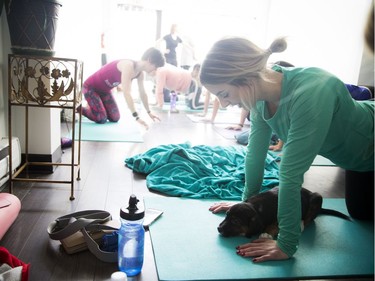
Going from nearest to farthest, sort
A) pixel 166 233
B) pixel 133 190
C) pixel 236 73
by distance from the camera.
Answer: pixel 236 73 → pixel 166 233 → pixel 133 190

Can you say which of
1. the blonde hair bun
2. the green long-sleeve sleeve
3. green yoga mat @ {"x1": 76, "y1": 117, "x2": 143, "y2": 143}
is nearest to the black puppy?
the green long-sleeve sleeve

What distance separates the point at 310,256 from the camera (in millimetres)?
1373

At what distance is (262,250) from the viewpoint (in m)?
1.32

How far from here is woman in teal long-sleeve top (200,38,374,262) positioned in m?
1.13

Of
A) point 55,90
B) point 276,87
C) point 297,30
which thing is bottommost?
point 55,90

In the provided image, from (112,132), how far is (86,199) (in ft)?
5.66

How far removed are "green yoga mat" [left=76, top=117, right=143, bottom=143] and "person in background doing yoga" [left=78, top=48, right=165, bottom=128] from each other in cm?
12

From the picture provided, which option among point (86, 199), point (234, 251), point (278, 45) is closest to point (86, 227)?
point (86, 199)

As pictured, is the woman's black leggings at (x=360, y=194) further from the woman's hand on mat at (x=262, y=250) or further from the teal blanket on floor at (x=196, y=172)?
the woman's hand on mat at (x=262, y=250)

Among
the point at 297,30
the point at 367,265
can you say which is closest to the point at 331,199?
the point at 367,265

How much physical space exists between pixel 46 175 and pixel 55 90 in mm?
642

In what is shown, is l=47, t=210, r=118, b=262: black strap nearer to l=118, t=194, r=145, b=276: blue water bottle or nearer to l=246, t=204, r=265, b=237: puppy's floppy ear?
l=118, t=194, r=145, b=276: blue water bottle

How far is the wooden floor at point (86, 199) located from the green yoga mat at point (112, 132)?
134 mm

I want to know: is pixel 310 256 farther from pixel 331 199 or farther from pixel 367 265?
pixel 331 199
